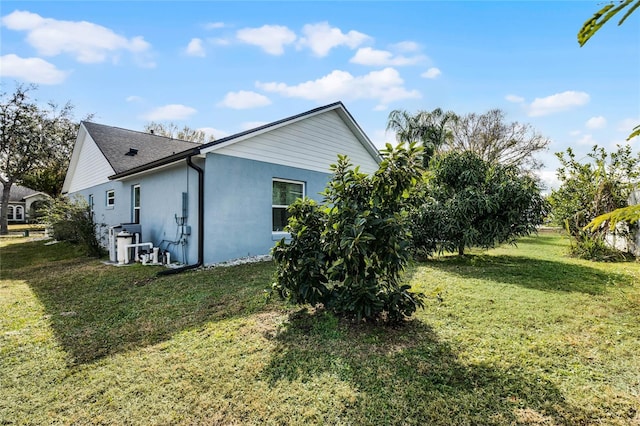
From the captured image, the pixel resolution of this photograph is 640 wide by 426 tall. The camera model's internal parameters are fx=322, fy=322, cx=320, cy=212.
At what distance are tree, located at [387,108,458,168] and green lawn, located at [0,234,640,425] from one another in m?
18.1

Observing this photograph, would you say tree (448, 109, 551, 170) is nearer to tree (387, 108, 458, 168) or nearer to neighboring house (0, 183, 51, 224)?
tree (387, 108, 458, 168)

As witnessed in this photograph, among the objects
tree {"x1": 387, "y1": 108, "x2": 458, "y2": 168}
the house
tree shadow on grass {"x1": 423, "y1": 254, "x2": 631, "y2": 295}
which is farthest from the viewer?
tree {"x1": 387, "y1": 108, "x2": 458, "y2": 168}

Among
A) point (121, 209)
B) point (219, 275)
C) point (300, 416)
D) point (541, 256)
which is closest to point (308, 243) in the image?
point (300, 416)

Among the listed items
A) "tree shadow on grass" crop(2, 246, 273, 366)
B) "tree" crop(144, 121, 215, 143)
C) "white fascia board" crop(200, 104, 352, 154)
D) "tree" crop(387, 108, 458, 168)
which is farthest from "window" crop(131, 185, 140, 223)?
"tree" crop(144, 121, 215, 143)

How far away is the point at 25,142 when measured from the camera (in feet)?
72.6

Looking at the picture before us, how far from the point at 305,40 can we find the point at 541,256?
8907 millimetres

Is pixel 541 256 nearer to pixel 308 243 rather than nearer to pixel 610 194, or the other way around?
pixel 610 194

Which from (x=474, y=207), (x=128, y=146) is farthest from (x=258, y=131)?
(x=128, y=146)

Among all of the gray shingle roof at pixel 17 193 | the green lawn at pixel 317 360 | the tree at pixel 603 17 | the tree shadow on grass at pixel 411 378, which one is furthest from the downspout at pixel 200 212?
the gray shingle roof at pixel 17 193

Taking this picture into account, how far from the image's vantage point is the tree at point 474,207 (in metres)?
7.61

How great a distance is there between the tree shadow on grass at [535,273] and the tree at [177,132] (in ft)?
89.0

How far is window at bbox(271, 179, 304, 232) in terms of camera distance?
31.7 feet

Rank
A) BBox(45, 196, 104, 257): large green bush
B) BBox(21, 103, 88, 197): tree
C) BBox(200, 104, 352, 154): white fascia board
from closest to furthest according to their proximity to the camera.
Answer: BBox(200, 104, 352, 154): white fascia board
BBox(45, 196, 104, 257): large green bush
BBox(21, 103, 88, 197): tree

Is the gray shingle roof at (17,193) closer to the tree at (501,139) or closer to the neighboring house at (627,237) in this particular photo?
the tree at (501,139)
